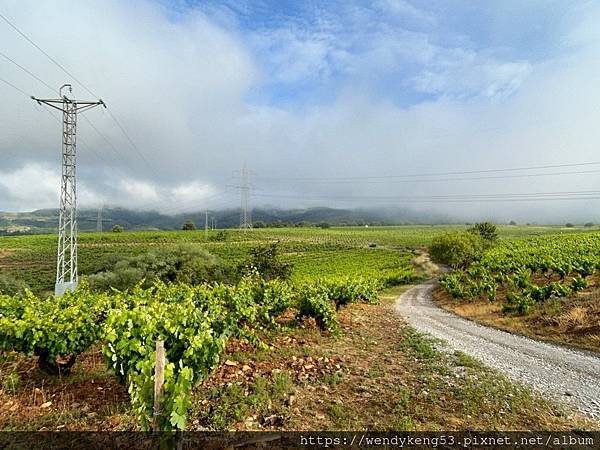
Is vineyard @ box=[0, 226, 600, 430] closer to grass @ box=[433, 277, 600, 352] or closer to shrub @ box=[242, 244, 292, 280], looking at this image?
grass @ box=[433, 277, 600, 352]

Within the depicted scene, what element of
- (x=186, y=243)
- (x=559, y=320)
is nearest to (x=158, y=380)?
(x=559, y=320)

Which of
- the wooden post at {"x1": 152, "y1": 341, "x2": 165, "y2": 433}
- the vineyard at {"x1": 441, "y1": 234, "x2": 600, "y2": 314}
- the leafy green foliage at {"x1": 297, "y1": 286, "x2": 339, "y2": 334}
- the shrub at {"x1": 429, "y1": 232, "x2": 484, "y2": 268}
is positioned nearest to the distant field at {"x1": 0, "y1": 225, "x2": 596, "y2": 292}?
the shrub at {"x1": 429, "y1": 232, "x2": 484, "y2": 268}

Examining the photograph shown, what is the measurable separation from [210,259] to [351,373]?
114ft

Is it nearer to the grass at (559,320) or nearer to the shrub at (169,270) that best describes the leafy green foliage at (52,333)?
the grass at (559,320)

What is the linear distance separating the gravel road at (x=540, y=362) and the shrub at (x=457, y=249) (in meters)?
40.7

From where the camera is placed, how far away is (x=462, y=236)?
56.6m

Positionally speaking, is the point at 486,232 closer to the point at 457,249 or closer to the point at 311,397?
the point at 457,249

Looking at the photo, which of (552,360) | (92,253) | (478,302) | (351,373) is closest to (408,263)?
(478,302)

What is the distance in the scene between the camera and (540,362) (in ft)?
35.3

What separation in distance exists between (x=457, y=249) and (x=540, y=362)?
46.9m

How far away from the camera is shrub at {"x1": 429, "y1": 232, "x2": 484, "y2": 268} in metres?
53.5

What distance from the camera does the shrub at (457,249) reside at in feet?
176

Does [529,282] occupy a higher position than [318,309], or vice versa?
[318,309]

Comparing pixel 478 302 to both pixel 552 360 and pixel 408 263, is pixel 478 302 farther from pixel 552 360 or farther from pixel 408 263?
pixel 408 263
